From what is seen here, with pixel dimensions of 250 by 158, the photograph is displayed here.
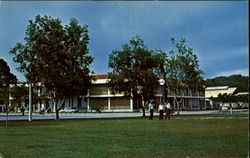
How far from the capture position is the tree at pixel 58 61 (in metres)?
20.5

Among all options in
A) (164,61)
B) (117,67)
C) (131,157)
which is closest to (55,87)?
(117,67)

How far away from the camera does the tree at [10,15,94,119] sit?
20531mm

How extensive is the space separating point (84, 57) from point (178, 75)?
8060mm

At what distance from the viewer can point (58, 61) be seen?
21.5 metres

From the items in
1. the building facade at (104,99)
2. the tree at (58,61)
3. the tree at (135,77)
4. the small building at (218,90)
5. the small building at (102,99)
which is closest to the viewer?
the small building at (218,90)

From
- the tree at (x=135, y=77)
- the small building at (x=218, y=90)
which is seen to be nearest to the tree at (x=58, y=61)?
the tree at (x=135, y=77)

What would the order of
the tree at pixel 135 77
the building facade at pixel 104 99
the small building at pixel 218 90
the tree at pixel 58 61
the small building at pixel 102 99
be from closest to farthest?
the small building at pixel 218 90
the building facade at pixel 104 99
the small building at pixel 102 99
the tree at pixel 58 61
the tree at pixel 135 77

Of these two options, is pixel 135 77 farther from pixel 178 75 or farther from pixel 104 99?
pixel 104 99

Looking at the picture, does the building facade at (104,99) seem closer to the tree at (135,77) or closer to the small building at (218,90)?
the tree at (135,77)

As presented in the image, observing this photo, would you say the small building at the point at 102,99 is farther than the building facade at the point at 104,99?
Yes

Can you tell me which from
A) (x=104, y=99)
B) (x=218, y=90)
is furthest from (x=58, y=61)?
(x=218, y=90)

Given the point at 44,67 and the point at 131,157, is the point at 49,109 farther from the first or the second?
the point at 131,157

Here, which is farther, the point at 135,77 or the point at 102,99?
the point at 135,77

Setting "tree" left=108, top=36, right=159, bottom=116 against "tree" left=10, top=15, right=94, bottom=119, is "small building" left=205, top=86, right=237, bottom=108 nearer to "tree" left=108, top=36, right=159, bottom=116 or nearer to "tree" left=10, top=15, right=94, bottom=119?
"tree" left=108, top=36, right=159, bottom=116
